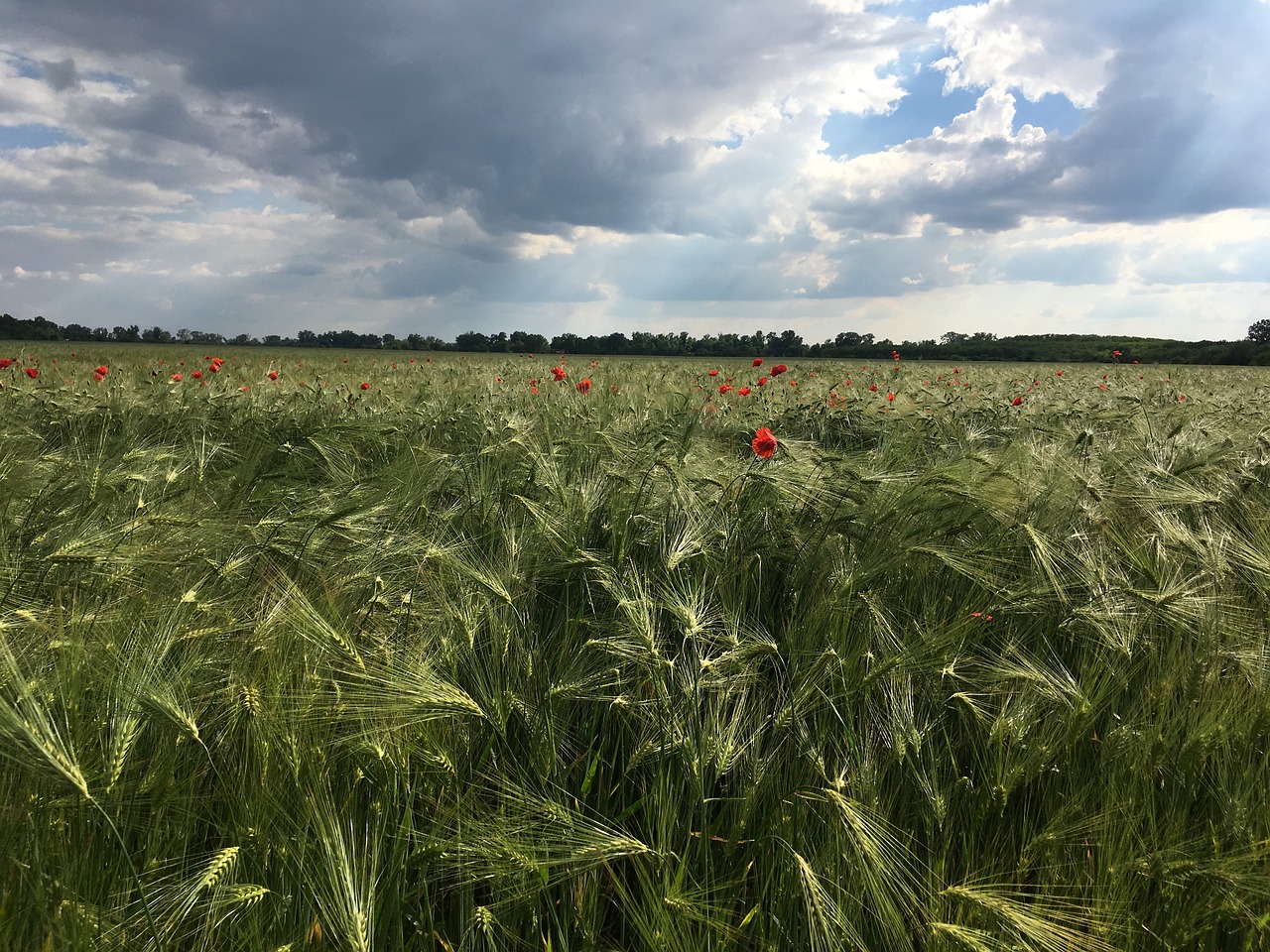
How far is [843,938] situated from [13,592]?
2218 mm

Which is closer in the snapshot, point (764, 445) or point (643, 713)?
point (643, 713)

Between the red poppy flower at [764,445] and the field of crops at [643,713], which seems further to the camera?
the red poppy flower at [764,445]

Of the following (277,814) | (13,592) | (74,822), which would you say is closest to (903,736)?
(277,814)

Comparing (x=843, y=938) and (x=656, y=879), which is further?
(x=656, y=879)

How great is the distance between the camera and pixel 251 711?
4.75 feet

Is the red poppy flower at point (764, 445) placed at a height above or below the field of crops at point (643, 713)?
above

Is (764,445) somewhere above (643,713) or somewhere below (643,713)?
above

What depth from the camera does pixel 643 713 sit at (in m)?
1.69

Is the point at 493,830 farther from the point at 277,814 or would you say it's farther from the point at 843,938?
the point at 843,938

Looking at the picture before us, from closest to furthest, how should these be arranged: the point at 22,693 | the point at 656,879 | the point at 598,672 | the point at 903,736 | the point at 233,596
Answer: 1. the point at 22,693
2. the point at 656,879
3. the point at 903,736
4. the point at 598,672
5. the point at 233,596

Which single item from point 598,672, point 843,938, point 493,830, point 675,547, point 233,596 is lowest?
point 843,938

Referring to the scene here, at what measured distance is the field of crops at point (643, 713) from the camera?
134 cm

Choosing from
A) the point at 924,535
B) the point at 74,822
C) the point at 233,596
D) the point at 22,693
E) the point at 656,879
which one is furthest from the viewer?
the point at 924,535

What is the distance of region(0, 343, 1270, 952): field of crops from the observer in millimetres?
1338
